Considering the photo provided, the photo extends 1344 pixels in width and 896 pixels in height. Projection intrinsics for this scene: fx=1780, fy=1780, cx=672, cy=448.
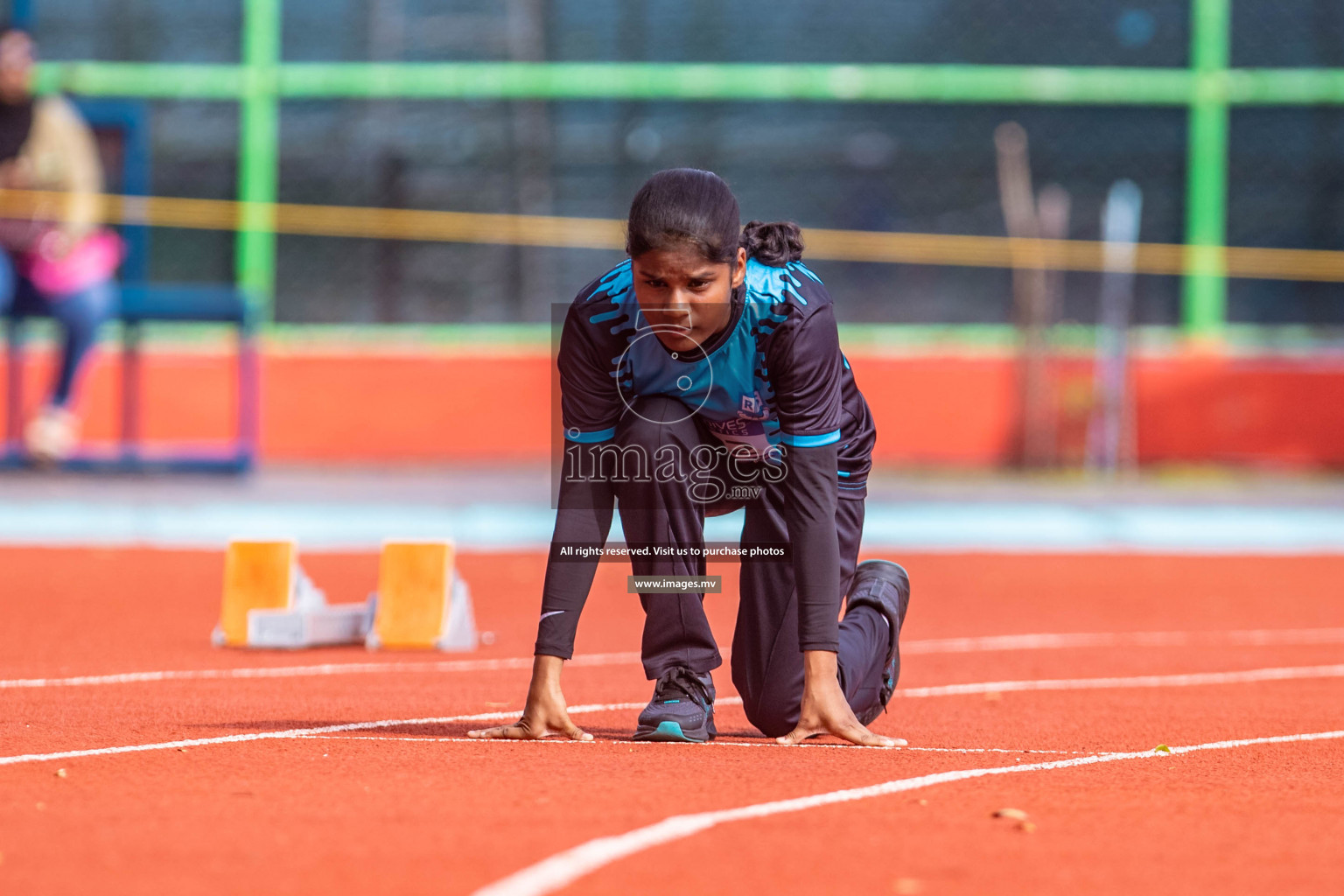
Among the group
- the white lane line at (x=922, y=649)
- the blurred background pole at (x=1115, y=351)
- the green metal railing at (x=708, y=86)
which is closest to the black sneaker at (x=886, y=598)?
the white lane line at (x=922, y=649)

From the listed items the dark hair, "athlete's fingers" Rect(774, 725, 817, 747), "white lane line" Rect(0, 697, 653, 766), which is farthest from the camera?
"athlete's fingers" Rect(774, 725, 817, 747)

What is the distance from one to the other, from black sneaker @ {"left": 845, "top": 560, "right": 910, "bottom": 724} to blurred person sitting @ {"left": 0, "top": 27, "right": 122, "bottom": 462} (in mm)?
9513

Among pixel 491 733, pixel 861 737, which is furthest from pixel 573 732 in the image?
pixel 861 737

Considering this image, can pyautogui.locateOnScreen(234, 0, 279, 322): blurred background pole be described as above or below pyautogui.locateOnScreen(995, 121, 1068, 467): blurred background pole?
above

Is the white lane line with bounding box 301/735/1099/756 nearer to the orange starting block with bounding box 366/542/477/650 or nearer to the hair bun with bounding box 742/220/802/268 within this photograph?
the hair bun with bounding box 742/220/802/268

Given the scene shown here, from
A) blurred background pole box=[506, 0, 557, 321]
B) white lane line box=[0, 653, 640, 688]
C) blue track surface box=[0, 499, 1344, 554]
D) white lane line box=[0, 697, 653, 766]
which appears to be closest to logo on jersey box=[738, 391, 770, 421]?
white lane line box=[0, 697, 653, 766]

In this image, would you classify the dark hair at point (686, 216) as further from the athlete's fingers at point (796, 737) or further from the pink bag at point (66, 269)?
the pink bag at point (66, 269)

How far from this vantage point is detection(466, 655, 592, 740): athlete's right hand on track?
430 cm

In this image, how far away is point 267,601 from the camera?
6.75m

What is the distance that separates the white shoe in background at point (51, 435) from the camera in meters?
13.3

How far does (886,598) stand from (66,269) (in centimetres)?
1000

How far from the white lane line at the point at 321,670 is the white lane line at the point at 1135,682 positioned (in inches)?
50.1

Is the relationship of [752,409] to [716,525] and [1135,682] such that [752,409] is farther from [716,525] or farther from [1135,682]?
[716,525]

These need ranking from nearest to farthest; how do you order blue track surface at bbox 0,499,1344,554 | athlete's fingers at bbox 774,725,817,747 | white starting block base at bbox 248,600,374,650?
athlete's fingers at bbox 774,725,817,747 < white starting block base at bbox 248,600,374,650 < blue track surface at bbox 0,499,1344,554
